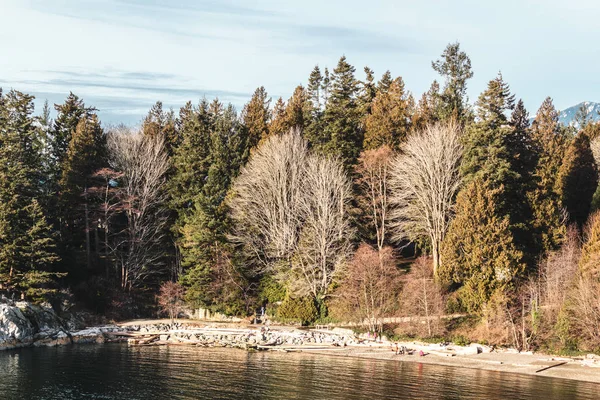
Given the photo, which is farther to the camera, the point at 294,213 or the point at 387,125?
the point at 387,125

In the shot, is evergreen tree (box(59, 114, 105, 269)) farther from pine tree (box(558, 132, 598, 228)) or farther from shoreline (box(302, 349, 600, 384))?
pine tree (box(558, 132, 598, 228))

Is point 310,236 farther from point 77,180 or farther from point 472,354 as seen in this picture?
point 77,180

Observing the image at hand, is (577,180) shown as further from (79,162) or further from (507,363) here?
(79,162)

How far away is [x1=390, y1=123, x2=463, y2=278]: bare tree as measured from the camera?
60.5 meters

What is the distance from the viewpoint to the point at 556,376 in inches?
1583

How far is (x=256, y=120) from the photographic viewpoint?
85250 mm

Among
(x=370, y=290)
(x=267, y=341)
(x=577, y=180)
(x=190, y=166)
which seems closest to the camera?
(x=267, y=341)

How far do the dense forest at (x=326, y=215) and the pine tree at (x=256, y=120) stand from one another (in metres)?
0.57

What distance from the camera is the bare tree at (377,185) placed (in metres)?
65.7

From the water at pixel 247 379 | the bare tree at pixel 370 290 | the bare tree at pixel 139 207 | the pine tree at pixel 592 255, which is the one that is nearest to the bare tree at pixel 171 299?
the bare tree at pixel 139 207

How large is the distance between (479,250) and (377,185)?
18.0 m

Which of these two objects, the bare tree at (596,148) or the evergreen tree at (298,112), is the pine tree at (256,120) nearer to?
the evergreen tree at (298,112)

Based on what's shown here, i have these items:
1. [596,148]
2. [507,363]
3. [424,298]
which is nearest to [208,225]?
[424,298]

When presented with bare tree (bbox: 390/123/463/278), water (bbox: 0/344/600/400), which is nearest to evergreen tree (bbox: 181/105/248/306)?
water (bbox: 0/344/600/400)
